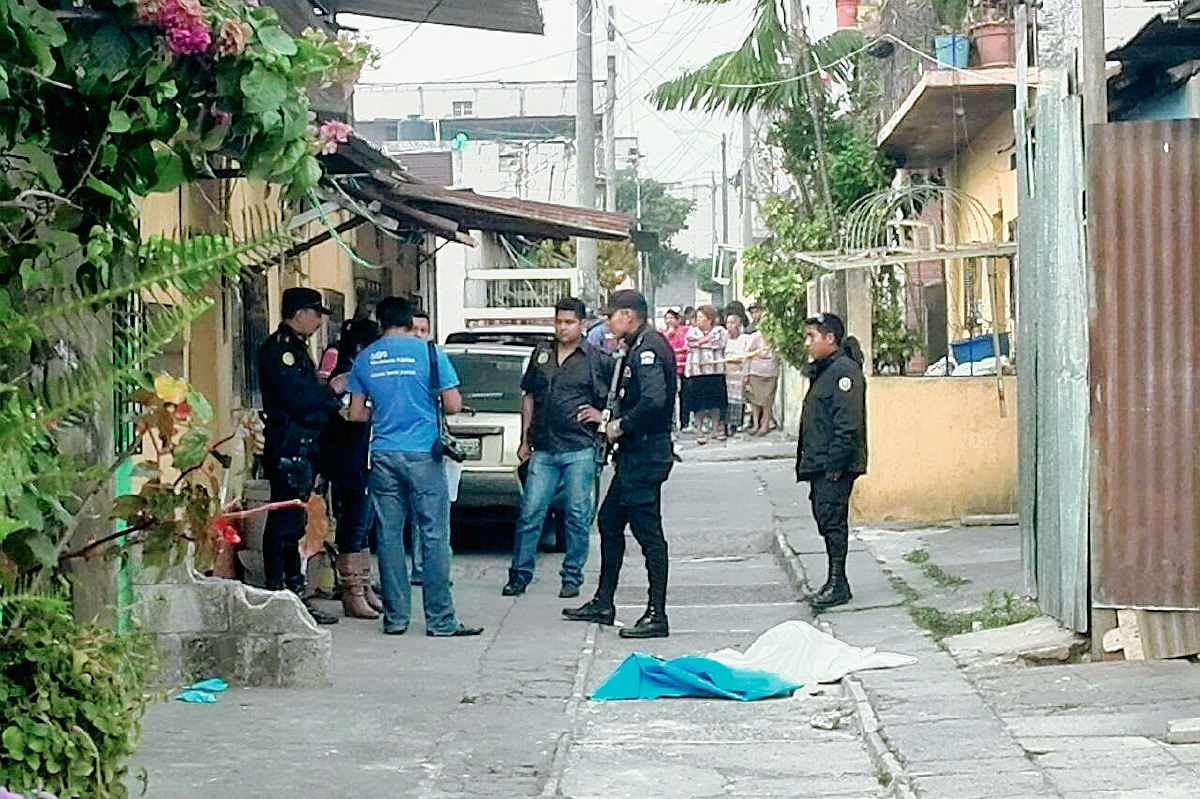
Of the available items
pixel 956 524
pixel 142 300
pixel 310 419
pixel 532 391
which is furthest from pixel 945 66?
pixel 142 300

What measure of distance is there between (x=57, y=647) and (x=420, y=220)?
24.3ft

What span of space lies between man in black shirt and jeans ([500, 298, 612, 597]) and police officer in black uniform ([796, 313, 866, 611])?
4.80 ft

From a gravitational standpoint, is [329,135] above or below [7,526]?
above

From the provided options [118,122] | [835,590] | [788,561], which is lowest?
[788,561]

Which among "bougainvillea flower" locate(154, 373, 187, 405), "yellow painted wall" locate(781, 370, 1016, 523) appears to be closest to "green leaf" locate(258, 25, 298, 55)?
"bougainvillea flower" locate(154, 373, 187, 405)

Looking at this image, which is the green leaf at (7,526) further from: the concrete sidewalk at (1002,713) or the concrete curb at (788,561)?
the concrete curb at (788,561)

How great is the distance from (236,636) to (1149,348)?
4.40 metres

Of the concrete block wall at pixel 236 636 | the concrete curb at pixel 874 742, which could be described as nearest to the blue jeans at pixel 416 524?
the concrete block wall at pixel 236 636

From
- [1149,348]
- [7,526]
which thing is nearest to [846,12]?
[1149,348]

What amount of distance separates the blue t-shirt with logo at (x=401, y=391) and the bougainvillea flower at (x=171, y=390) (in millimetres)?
5324

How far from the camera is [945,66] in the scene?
16.7 m

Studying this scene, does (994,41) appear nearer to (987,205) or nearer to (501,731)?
(987,205)

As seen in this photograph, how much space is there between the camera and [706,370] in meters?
24.2

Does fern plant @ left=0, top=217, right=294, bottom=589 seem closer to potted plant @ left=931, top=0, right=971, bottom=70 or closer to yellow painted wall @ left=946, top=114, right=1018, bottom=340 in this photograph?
yellow painted wall @ left=946, top=114, right=1018, bottom=340
